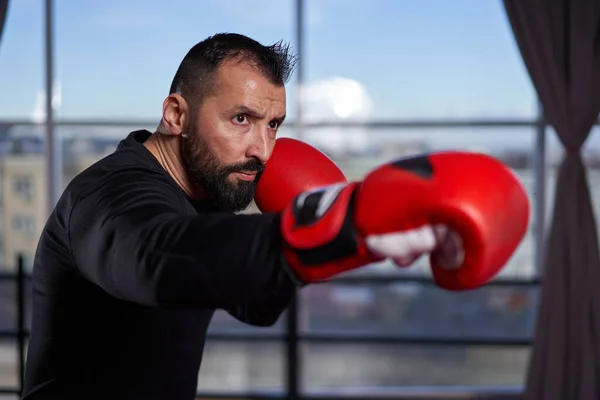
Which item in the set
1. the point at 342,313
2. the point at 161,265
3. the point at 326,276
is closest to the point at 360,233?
the point at 326,276

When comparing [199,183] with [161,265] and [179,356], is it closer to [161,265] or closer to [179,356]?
[179,356]

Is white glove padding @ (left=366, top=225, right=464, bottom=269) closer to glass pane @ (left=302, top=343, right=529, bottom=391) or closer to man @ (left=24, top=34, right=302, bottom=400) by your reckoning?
man @ (left=24, top=34, right=302, bottom=400)

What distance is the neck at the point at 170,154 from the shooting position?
3.49 ft

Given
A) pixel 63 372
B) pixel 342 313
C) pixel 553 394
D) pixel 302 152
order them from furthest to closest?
pixel 342 313 < pixel 553 394 < pixel 302 152 < pixel 63 372

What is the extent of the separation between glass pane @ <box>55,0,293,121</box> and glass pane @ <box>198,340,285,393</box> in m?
11.1

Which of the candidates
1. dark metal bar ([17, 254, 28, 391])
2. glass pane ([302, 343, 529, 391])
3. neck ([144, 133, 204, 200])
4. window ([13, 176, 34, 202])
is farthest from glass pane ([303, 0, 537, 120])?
neck ([144, 133, 204, 200])

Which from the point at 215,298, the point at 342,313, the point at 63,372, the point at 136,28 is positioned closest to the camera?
the point at 215,298

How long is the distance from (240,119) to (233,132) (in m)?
0.02

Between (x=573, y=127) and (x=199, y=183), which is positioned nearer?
(x=199, y=183)

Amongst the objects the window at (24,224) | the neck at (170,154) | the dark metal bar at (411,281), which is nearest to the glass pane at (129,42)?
the window at (24,224)

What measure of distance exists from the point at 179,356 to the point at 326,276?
1.30 feet

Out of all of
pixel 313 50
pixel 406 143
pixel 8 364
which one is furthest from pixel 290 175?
pixel 406 143

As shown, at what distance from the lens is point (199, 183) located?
1.05 meters

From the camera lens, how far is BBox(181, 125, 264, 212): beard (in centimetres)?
100
